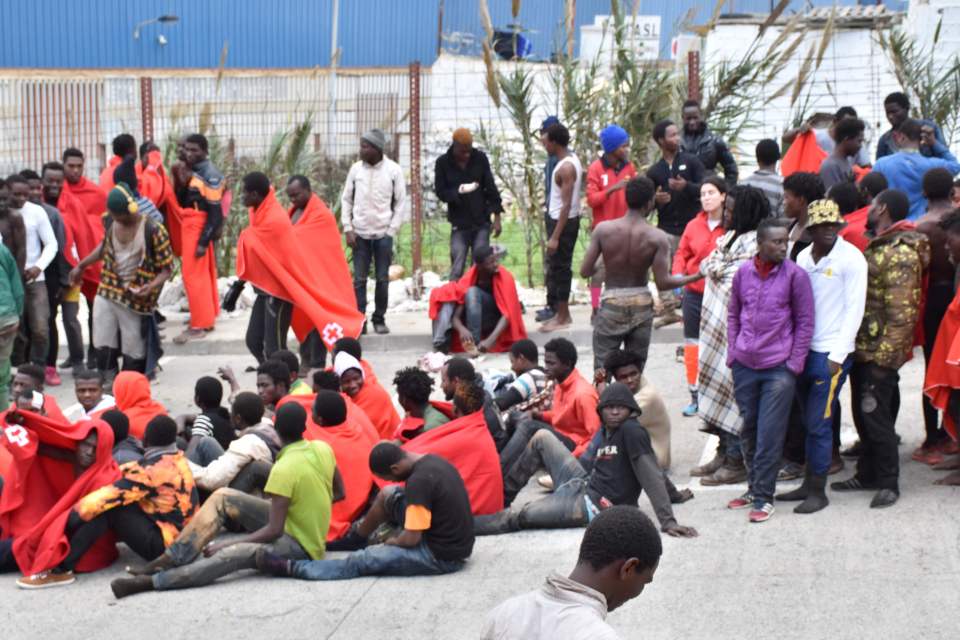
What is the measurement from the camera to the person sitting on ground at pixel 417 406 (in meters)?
9.30

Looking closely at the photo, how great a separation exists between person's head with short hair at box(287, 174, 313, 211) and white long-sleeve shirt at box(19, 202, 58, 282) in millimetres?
1995

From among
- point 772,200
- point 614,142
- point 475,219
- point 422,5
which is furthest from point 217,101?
point 422,5

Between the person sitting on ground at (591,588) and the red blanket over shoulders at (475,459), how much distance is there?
4576 mm

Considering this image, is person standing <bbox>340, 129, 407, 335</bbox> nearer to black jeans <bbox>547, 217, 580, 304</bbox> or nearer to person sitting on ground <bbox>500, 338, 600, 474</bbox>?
black jeans <bbox>547, 217, 580, 304</bbox>

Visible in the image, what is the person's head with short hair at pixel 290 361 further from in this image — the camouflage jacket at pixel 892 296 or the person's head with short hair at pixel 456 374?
the camouflage jacket at pixel 892 296

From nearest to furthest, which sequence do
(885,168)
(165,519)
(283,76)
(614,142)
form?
(165,519)
(885,168)
(614,142)
(283,76)

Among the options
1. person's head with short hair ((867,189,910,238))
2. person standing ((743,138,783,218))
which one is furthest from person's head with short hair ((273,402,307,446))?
person standing ((743,138,783,218))

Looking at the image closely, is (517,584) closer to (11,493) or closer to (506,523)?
(506,523)

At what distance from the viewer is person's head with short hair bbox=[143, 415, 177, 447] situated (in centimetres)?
848

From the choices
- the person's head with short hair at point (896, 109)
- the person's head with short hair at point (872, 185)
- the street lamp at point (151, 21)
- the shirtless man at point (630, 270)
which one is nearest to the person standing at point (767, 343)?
the shirtless man at point (630, 270)

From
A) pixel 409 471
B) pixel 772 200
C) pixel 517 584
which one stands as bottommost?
pixel 517 584

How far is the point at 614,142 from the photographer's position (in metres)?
12.9

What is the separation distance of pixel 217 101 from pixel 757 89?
5832mm

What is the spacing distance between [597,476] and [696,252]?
8.33 feet
